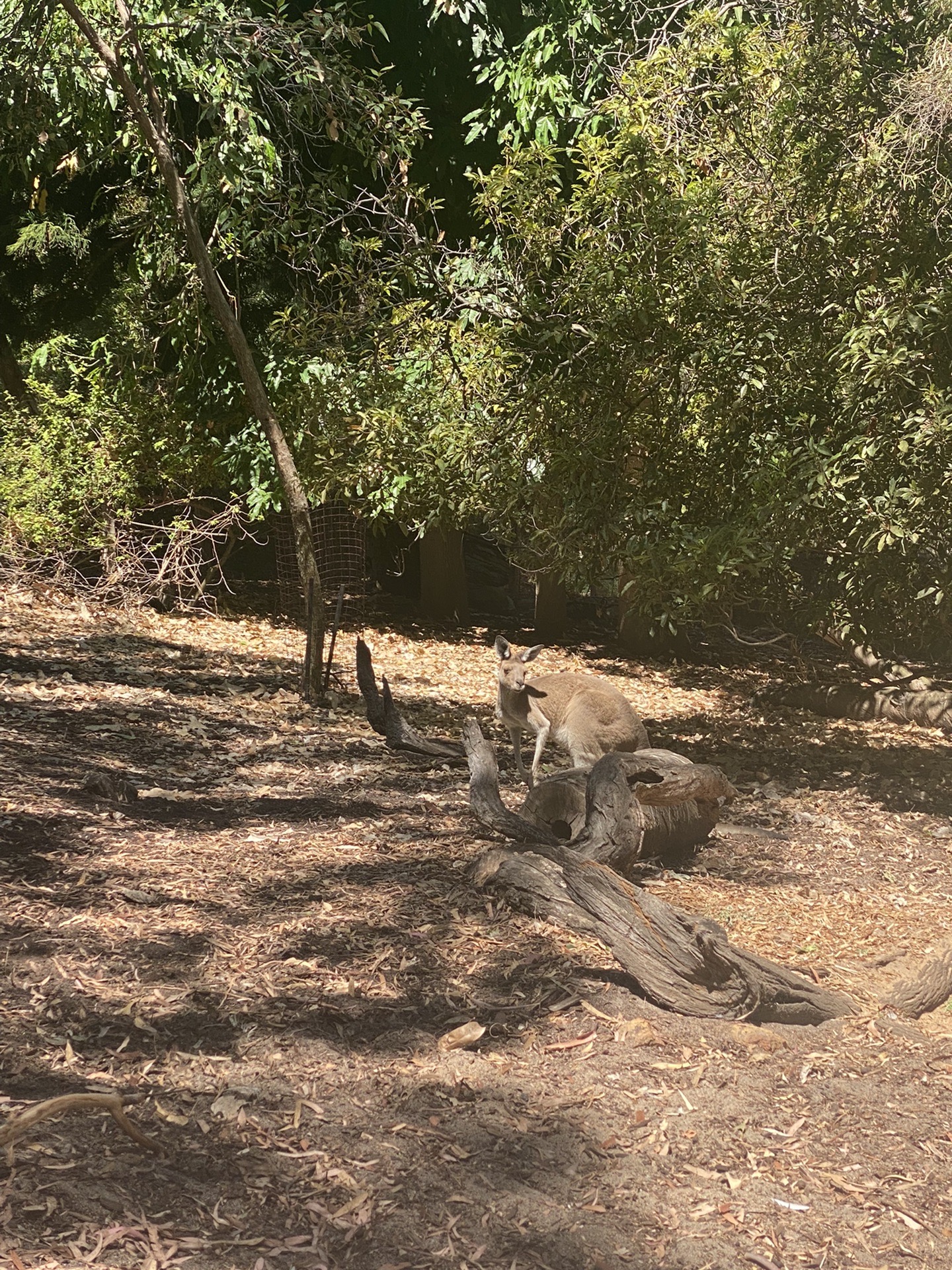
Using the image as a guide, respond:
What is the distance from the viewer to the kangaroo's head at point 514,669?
27.3 ft

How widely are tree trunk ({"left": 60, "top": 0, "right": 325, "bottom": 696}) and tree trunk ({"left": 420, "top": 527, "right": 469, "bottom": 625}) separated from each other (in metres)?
6.40

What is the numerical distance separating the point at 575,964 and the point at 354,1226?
1.99 metres

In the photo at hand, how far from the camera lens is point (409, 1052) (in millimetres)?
4301

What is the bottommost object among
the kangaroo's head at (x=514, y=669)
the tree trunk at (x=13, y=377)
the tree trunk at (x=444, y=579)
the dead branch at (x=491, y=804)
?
the dead branch at (x=491, y=804)

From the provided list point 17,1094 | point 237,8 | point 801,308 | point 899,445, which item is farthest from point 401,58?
point 17,1094

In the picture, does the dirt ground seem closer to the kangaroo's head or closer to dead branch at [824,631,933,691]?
the kangaroo's head

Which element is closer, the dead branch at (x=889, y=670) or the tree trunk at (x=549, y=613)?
the dead branch at (x=889, y=670)

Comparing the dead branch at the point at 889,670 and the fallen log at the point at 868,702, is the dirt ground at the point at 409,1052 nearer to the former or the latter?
the fallen log at the point at 868,702

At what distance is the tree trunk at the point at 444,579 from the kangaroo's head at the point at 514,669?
8386 millimetres

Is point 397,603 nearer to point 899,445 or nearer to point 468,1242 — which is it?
point 899,445

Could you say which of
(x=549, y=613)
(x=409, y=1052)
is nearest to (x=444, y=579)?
(x=549, y=613)

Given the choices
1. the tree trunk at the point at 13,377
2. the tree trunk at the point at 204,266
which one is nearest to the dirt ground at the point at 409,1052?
the tree trunk at the point at 204,266

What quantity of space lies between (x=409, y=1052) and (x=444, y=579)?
12.9 metres

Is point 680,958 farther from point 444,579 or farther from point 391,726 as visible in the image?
point 444,579
